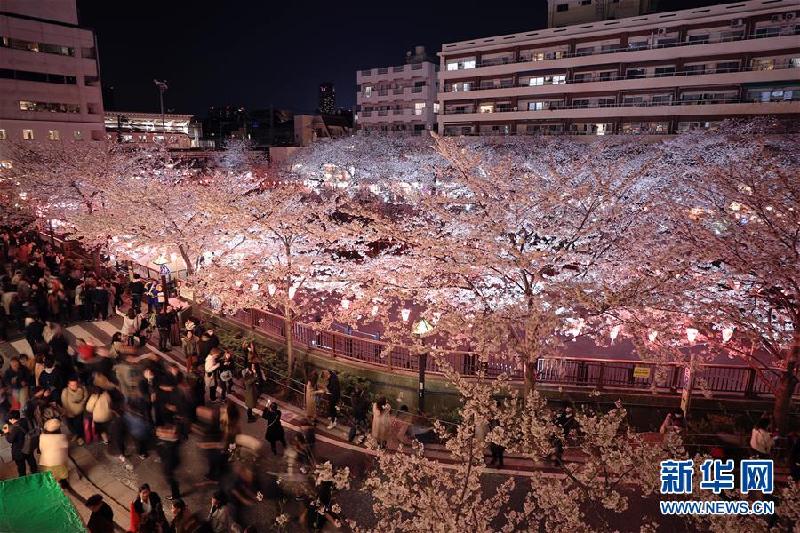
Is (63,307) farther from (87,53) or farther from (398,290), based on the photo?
(87,53)

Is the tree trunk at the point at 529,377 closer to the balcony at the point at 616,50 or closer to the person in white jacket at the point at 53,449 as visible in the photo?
the person in white jacket at the point at 53,449

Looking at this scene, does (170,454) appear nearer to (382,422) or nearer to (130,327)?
(382,422)

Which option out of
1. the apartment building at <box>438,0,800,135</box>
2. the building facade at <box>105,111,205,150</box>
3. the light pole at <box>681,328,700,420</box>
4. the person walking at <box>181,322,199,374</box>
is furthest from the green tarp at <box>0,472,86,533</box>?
the building facade at <box>105,111,205,150</box>

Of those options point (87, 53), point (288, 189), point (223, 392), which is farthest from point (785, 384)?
point (87, 53)

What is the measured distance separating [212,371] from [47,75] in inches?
2188

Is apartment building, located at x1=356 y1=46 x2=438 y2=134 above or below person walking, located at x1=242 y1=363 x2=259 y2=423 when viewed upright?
above

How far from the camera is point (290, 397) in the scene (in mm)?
13180

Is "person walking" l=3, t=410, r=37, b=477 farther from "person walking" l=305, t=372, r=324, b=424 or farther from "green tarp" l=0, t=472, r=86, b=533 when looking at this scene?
"person walking" l=305, t=372, r=324, b=424

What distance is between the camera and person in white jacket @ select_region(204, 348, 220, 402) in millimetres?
12258

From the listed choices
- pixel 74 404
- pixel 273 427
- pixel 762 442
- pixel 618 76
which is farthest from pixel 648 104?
pixel 74 404

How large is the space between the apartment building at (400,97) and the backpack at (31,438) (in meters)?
61.9

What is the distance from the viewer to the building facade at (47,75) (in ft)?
160

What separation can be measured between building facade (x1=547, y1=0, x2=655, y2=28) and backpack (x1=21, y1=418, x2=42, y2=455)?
58.4m

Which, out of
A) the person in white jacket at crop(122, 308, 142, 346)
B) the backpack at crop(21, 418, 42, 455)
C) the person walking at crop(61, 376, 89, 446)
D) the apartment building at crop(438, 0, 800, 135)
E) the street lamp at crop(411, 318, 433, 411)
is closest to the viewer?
the backpack at crop(21, 418, 42, 455)
